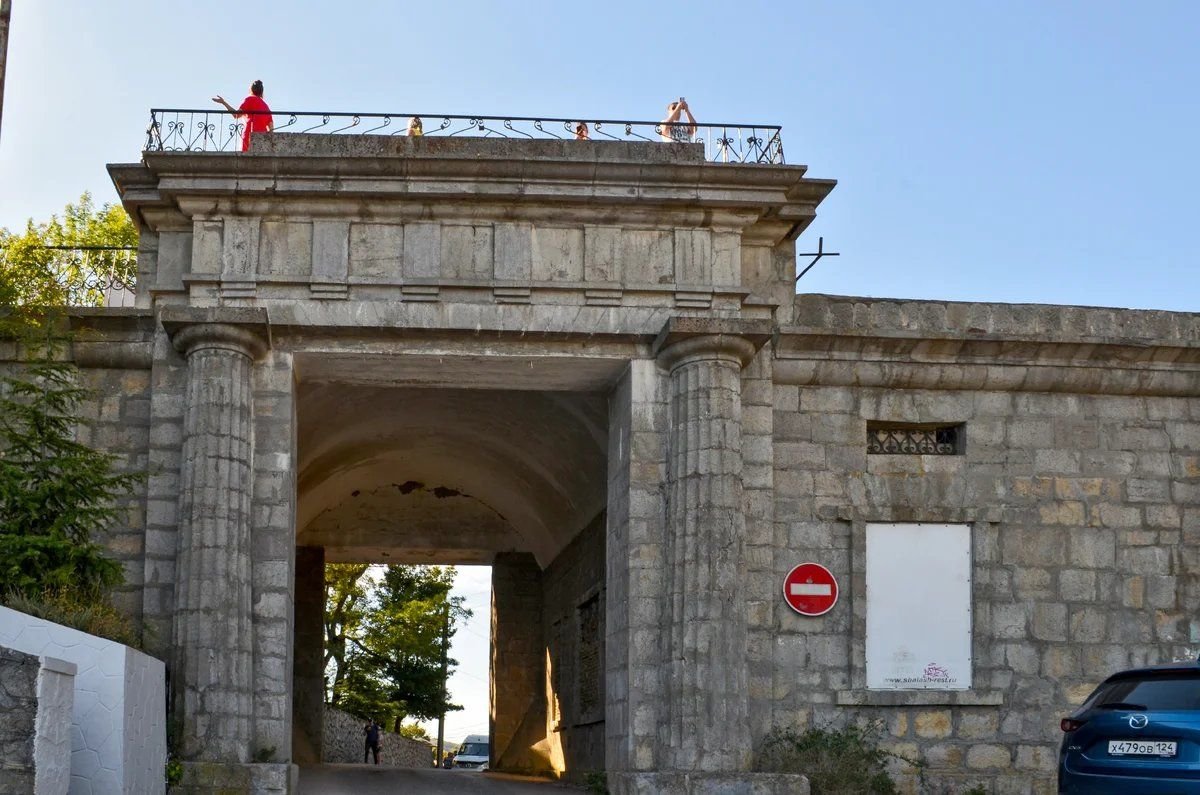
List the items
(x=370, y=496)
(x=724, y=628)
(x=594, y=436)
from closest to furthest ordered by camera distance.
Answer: (x=724, y=628)
(x=594, y=436)
(x=370, y=496)

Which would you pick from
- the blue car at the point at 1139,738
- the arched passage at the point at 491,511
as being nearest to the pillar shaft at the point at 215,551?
the arched passage at the point at 491,511

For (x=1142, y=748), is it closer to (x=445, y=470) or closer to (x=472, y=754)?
(x=445, y=470)

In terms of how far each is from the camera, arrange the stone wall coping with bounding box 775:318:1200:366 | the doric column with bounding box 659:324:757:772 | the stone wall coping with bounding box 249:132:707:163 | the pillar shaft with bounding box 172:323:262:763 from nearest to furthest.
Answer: the pillar shaft with bounding box 172:323:262:763 < the doric column with bounding box 659:324:757:772 < the stone wall coping with bounding box 249:132:707:163 < the stone wall coping with bounding box 775:318:1200:366

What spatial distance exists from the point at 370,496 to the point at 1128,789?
1652cm

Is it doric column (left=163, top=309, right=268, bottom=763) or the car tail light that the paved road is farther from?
the car tail light

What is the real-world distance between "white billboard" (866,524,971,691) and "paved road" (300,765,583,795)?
402 centimetres

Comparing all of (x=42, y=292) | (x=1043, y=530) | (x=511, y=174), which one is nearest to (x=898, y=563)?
(x=1043, y=530)

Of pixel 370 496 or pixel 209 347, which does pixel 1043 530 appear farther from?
pixel 370 496

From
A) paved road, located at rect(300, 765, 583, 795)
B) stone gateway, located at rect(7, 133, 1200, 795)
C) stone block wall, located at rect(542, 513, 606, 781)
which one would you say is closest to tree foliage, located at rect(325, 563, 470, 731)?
stone block wall, located at rect(542, 513, 606, 781)

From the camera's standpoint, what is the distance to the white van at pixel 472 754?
115ft

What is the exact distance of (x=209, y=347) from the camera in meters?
14.1

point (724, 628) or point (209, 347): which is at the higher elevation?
point (209, 347)

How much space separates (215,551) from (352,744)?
21062mm

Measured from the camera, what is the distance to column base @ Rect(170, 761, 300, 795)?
42.4ft
